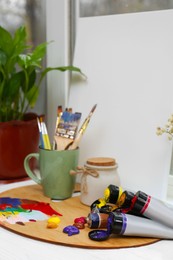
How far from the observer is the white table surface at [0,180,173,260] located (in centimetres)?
53

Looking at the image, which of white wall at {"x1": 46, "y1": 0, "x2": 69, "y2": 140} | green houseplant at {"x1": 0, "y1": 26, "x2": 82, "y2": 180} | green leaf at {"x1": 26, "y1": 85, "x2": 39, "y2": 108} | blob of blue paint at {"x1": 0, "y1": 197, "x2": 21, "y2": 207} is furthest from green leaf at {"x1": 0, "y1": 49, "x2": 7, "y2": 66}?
blob of blue paint at {"x1": 0, "y1": 197, "x2": 21, "y2": 207}

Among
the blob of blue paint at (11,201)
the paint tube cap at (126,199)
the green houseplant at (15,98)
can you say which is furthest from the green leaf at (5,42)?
the paint tube cap at (126,199)

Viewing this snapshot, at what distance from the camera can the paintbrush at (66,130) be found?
80 centimetres

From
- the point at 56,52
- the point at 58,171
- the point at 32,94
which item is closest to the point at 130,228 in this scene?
the point at 58,171

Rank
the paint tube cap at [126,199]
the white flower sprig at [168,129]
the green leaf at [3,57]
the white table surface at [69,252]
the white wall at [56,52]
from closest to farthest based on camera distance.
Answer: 1. the white table surface at [69,252]
2. the paint tube cap at [126,199]
3. the white flower sprig at [168,129]
4. the green leaf at [3,57]
5. the white wall at [56,52]

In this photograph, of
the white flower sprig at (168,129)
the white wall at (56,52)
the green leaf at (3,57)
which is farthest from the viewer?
the white wall at (56,52)

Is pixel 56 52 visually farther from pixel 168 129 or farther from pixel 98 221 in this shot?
pixel 98 221

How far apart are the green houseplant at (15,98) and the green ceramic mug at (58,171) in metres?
0.16

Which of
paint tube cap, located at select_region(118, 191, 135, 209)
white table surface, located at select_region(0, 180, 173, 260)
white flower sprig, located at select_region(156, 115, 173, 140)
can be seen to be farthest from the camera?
white flower sprig, located at select_region(156, 115, 173, 140)

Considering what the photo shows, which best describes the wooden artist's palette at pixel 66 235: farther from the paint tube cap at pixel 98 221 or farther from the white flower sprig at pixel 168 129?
the white flower sprig at pixel 168 129

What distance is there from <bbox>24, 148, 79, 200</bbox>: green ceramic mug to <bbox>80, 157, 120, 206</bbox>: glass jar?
0.05 meters

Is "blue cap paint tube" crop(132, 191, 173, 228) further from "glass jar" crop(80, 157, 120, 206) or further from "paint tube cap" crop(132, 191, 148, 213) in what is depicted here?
"glass jar" crop(80, 157, 120, 206)

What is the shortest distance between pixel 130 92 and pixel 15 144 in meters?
0.34

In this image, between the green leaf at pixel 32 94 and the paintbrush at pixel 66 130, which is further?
the green leaf at pixel 32 94
